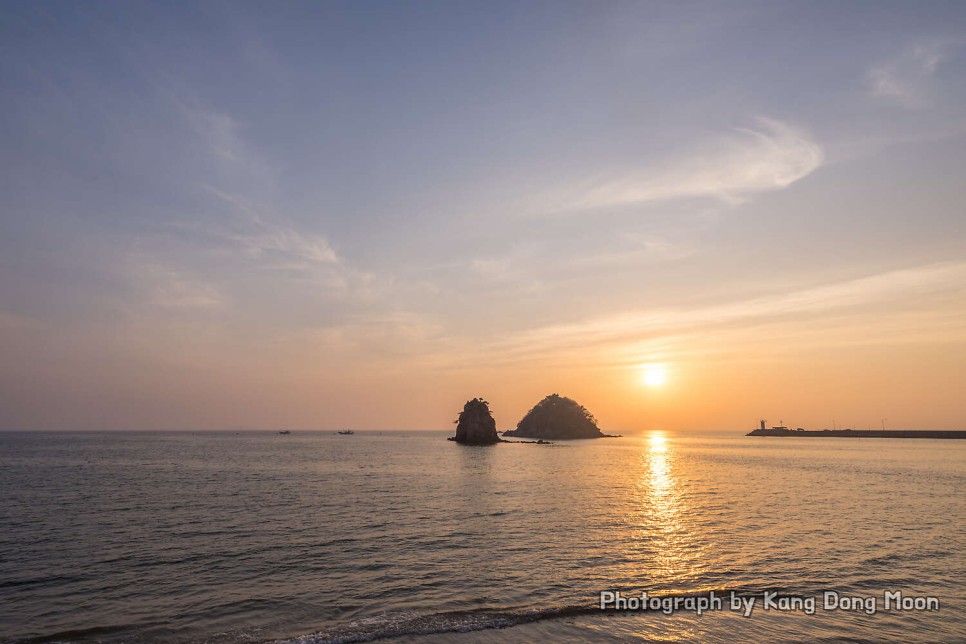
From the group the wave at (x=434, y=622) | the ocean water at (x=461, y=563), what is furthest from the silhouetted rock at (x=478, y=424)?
the wave at (x=434, y=622)

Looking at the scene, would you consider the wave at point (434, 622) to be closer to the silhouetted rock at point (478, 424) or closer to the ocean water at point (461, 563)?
the ocean water at point (461, 563)

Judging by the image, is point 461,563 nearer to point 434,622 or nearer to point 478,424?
point 434,622

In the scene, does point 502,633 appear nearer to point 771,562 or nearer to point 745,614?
point 745,614

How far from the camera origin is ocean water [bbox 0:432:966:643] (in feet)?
62.6

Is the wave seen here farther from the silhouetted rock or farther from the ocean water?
the silhouetted rock

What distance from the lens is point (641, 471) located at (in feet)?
293

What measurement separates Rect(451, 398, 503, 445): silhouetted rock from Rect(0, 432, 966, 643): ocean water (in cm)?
13619

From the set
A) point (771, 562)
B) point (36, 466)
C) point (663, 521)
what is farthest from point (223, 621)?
point (36, 466)

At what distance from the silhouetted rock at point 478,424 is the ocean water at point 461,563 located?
136 metres

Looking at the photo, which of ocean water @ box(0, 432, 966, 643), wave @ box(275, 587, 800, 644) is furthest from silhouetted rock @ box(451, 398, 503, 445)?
wave @ box(275, 587, 800, 644)

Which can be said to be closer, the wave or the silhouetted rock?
the wave

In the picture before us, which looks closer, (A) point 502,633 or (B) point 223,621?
(A) point 502,633

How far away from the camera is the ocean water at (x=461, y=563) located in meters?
19.1

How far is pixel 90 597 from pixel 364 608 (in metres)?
12.8
